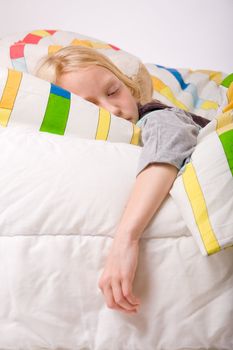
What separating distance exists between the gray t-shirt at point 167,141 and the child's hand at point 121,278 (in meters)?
0.15

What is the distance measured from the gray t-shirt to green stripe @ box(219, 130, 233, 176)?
2.7 inches

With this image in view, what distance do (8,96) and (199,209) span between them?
487mm

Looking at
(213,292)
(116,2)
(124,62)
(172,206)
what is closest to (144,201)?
(172,206)

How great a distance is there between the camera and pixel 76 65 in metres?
1.09

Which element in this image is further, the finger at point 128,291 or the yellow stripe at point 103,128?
the yellow stripe at point 103,128

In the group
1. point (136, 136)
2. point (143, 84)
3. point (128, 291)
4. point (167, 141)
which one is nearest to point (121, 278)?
point (128, 291)

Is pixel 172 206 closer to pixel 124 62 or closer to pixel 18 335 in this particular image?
pixel 18 335

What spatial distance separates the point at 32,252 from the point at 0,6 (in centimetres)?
159

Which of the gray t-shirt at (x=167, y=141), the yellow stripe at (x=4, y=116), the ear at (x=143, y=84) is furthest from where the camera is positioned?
the ear at (x=143, y=84)

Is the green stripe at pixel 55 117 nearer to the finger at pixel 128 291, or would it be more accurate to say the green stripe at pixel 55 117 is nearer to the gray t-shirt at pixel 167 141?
the gray t-shirt at pixel 167 141

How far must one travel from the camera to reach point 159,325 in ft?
2.00

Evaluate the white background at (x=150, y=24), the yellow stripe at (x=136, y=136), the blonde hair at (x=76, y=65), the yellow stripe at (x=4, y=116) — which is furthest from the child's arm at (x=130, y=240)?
the white background at (x=150, y=24)

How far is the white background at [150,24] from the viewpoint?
1.91m

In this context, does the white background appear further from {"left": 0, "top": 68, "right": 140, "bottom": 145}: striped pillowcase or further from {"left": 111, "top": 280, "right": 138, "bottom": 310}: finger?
{"left": 111, "top": 280, "right": 138, "bottom": 310}: finger
